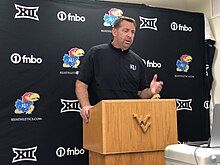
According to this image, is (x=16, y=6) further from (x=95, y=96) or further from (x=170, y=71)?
(x=170, y=71)

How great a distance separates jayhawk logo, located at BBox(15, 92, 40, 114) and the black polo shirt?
770mm

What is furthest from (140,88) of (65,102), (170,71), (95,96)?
(170,71)

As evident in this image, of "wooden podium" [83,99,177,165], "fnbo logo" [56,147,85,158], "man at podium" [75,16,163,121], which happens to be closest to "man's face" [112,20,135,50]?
"man at podium" [75,16,163,121]

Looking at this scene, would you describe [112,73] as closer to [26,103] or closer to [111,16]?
[26,103]

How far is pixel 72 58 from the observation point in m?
3.30

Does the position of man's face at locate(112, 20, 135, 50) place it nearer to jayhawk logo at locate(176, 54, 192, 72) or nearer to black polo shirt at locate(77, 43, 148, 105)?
black polo shirt at locate(77, 43, 148, 105)

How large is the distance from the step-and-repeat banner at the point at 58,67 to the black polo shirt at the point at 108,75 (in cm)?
75

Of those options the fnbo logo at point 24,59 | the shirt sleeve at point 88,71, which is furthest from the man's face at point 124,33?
the fnbo logo at point 24,59

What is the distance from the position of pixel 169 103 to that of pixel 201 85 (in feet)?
6.70

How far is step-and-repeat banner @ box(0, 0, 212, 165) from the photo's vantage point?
9.92ft

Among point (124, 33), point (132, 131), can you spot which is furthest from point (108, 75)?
point (132, 131)

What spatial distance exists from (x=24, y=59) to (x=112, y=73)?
1.05 m

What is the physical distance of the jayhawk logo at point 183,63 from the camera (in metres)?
3.79

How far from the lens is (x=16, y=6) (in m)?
3.11
